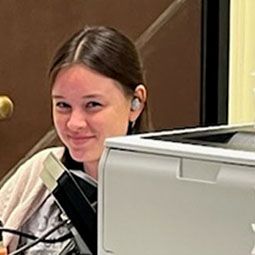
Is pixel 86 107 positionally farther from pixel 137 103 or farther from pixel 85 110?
pixel 137 103

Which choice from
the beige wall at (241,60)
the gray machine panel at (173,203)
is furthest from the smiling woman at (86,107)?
the beige wall at (241,60)

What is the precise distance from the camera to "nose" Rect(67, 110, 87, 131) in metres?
1.34

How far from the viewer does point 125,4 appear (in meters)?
2.23

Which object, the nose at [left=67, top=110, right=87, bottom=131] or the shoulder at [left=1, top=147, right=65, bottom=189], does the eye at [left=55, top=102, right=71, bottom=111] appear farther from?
the shoulder at [left=1, top=147, right=65, bottom=189]

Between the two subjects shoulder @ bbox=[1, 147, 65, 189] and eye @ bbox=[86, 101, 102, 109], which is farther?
shoulder @ bbox=[1, 147, 65, 189]

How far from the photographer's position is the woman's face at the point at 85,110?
1.35m

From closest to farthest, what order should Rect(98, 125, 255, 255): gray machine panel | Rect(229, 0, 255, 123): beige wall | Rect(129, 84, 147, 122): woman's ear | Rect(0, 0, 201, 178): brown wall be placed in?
Rect(98, 125, 255, 255): gray machine panel → Rect(129, 84, 147, 122): woman's ear → Rect(0, 0, 201, 178): brown wall → Rect(229, 0, 255, 123): beige wall

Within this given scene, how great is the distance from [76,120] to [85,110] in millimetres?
31

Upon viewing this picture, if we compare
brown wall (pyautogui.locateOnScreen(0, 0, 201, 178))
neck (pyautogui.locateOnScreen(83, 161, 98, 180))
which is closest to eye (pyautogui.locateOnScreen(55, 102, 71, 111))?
neck (pyautogui.locateOnScreen(83, 161, 98, 180))

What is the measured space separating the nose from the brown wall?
2.38 ft

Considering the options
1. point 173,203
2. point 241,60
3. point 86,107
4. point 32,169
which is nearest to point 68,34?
point 241,60

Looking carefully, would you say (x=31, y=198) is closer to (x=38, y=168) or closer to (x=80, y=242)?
(x=38, y=168)

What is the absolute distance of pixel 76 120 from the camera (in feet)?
4.41

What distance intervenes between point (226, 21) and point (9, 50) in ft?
2.28
